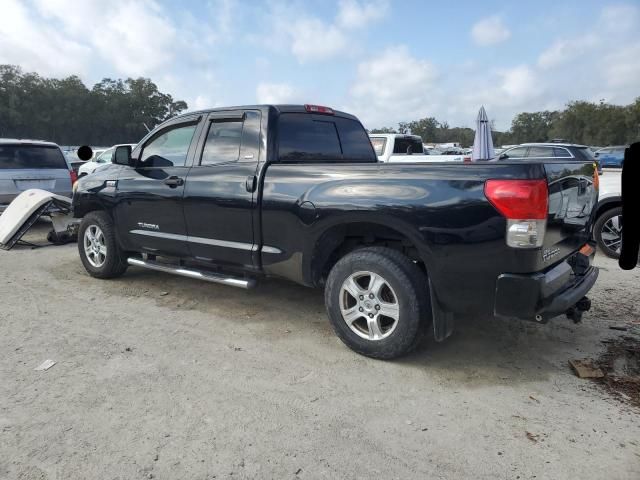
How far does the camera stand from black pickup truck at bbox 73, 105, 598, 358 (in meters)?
2.97

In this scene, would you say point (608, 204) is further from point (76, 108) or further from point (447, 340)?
point (76, 108)

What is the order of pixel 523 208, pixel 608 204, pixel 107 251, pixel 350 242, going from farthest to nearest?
1. pixel 608 204
2. pixel 107 251
3. pixel 350 242
4. pixel 523 208

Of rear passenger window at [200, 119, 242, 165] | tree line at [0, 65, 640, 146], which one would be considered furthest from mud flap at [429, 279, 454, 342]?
tree line at [0, 65, 640, 146]

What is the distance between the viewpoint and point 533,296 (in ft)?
9.60

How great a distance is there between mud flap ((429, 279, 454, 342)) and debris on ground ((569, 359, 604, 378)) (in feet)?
3.06

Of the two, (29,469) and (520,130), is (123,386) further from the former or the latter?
(520,130)

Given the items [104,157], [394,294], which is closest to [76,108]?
[104,157]

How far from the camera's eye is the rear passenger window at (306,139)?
430 centimetres

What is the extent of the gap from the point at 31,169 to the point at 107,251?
4.25m

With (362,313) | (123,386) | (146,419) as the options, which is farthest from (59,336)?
(362,313)

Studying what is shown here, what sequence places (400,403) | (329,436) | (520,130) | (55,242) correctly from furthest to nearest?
(520,130)
(55,242)
(400,403)
(329,436)

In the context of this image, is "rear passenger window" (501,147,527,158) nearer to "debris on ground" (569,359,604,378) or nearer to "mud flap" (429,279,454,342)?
"debris on ground" (569,359,604,378)

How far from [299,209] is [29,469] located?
7.72 ft

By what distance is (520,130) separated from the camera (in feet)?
279
